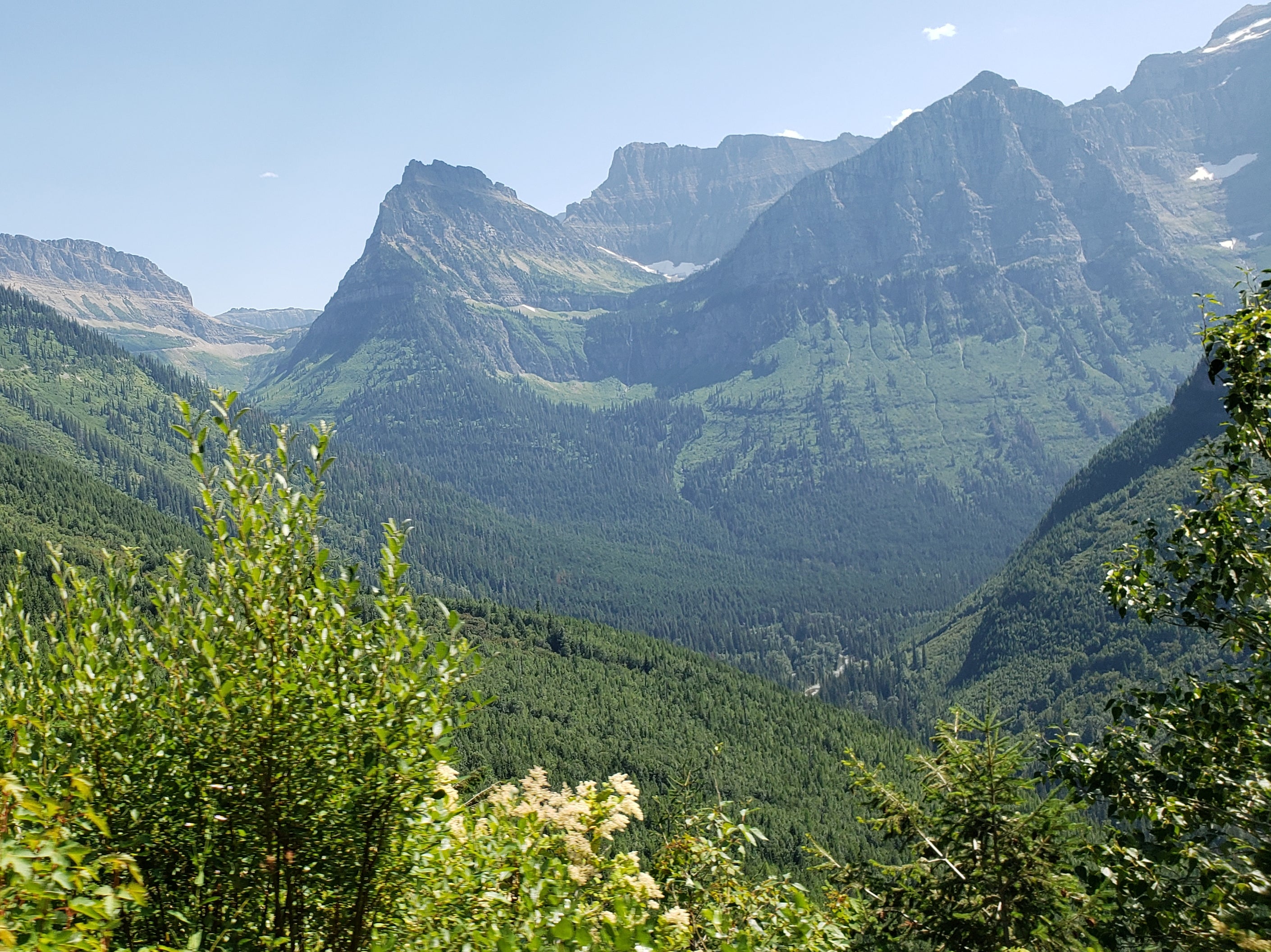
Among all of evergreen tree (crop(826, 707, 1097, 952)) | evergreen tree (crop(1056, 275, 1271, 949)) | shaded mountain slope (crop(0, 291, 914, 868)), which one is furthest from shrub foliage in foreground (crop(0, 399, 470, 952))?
shaded mountain slope (crop(0, 291, 914, 868))

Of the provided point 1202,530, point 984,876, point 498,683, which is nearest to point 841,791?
point 498,683

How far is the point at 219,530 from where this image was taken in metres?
8.77

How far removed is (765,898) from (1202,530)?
9.06m

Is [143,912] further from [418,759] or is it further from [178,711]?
[418,759]

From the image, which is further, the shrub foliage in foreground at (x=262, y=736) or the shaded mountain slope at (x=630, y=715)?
the shaded mountain slope at (x=630, y=715)

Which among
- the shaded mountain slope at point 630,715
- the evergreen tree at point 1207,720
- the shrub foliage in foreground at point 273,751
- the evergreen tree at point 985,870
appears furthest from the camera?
the shaded mountain slope at point 630,715

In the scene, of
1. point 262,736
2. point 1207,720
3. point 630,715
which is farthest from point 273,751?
point 630,715

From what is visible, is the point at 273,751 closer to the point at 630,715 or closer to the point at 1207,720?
the point at 1207,720

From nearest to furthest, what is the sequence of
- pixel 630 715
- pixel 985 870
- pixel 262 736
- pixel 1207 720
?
pixel 262 736 → pixel 1207 720 → pixel 985 870 → pixel 630 715

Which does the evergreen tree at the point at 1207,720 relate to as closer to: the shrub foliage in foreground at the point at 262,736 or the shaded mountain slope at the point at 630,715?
the shrub foliage in foreground at the point at 262,736

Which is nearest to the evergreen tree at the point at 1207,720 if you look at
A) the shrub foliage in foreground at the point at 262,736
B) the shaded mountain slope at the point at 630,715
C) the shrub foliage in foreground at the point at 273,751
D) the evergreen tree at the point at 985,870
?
the evergreen tree at the point at 985,870

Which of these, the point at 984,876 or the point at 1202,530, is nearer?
the point at 1202,530

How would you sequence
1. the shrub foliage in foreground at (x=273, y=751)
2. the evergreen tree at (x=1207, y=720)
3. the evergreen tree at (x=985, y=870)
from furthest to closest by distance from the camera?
1. the evergreen tree at (x=985, y=870)
2. the evergreen tree at (x=1207, y=720)
3. the shrub foliage in foreground at (x=273, y=751)

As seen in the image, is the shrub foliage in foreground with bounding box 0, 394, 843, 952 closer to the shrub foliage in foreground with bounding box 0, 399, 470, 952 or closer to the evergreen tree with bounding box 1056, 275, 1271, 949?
the shrub foliage in foreground with bounding box 0, 399, 470, 952
